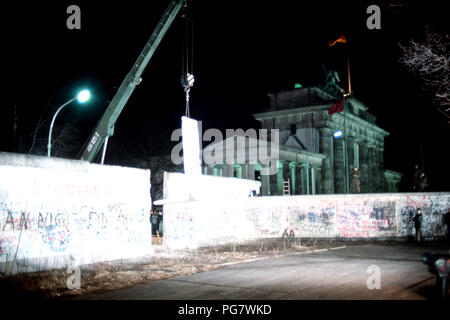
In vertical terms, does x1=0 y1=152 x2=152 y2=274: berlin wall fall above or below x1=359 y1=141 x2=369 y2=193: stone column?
below

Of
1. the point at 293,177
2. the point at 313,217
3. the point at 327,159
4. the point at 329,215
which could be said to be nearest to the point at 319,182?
the point at 327,159

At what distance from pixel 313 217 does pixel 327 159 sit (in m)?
27.8

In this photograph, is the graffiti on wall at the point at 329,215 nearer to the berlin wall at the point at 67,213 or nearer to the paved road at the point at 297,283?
the berlin wall at the point at 67,213

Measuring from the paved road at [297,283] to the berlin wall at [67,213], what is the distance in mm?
4218

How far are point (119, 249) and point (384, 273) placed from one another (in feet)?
30.9

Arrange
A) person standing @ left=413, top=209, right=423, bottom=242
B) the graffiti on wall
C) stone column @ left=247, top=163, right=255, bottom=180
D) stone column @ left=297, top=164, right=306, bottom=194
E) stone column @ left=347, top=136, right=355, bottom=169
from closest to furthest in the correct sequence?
person standing @ left=413, top=209, right=423, bottom=242, the graffiti on wall, stone column @ left=247, top=163, right=255, bottom=180, stone column @ left=297, top=164, right=306, bottom=194, stone column @ left=347, top=136, right=355, bottom=169

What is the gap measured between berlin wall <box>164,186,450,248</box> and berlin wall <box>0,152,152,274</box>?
3926mm

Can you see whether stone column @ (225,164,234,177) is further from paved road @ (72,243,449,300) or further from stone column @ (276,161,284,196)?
paved road @ (72,243,449,300)

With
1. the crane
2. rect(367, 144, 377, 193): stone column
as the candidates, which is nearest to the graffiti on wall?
the crane

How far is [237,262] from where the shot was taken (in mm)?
14172

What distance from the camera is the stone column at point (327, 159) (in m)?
50.6

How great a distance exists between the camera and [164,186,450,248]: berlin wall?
20844 millimetres

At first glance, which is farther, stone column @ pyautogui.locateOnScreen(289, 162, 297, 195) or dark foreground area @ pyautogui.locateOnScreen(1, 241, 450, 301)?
stone column @ pyautogui.locateOnScreen(289, 162, 297, 195)
